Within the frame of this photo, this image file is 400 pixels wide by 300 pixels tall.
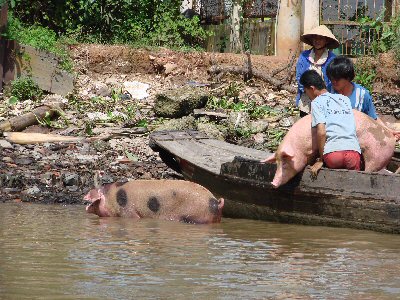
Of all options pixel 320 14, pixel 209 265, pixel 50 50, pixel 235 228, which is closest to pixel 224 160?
pixel 235 228

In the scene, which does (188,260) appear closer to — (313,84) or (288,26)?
(313,84)

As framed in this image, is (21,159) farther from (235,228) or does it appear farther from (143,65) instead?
(143,65)

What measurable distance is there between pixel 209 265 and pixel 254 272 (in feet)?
1.26

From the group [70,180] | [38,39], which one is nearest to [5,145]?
[70,180]

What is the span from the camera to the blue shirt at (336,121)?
316 inches

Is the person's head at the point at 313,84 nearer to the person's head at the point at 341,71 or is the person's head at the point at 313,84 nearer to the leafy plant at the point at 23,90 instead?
the person's head at the point at 341,71

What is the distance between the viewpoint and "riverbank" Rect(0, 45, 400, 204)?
1095 centimetres

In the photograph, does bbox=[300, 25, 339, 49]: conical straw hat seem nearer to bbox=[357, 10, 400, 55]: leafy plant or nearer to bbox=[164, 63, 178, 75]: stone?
bbox=[164, 63, 178, 75]: stone

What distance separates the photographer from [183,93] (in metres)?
13.9

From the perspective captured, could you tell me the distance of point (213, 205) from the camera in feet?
28.4

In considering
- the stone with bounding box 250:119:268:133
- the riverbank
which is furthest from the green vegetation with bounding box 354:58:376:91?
the stone with bounding box 250:119:268:133

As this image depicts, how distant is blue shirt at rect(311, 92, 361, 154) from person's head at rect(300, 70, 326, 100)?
301 millimetres

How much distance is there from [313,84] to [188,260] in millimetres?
2517

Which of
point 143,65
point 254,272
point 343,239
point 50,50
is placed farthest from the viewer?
point 143,65
